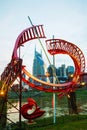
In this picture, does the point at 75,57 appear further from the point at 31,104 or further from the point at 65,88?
the point at 31,104

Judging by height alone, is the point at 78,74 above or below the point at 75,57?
below

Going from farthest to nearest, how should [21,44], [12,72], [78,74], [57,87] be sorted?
[78,74] → [57,87] → [21,44] → [12,72]

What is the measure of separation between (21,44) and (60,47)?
18.4 feet

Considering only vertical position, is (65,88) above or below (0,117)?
above

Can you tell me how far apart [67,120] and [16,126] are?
6.86m

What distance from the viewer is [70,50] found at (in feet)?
93.6

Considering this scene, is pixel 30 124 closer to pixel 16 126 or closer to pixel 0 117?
pixel 16 126

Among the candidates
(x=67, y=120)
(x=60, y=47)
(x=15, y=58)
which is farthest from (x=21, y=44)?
(x=67, y=120)

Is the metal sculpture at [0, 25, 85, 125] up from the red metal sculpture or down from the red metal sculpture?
up

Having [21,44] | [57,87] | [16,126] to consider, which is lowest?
[16,126]

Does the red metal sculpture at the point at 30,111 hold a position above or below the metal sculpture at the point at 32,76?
below

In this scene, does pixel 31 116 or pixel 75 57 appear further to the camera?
pixel 75 57

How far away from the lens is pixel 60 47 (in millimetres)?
28047

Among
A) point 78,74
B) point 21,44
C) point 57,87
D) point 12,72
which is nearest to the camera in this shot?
point 12,72
